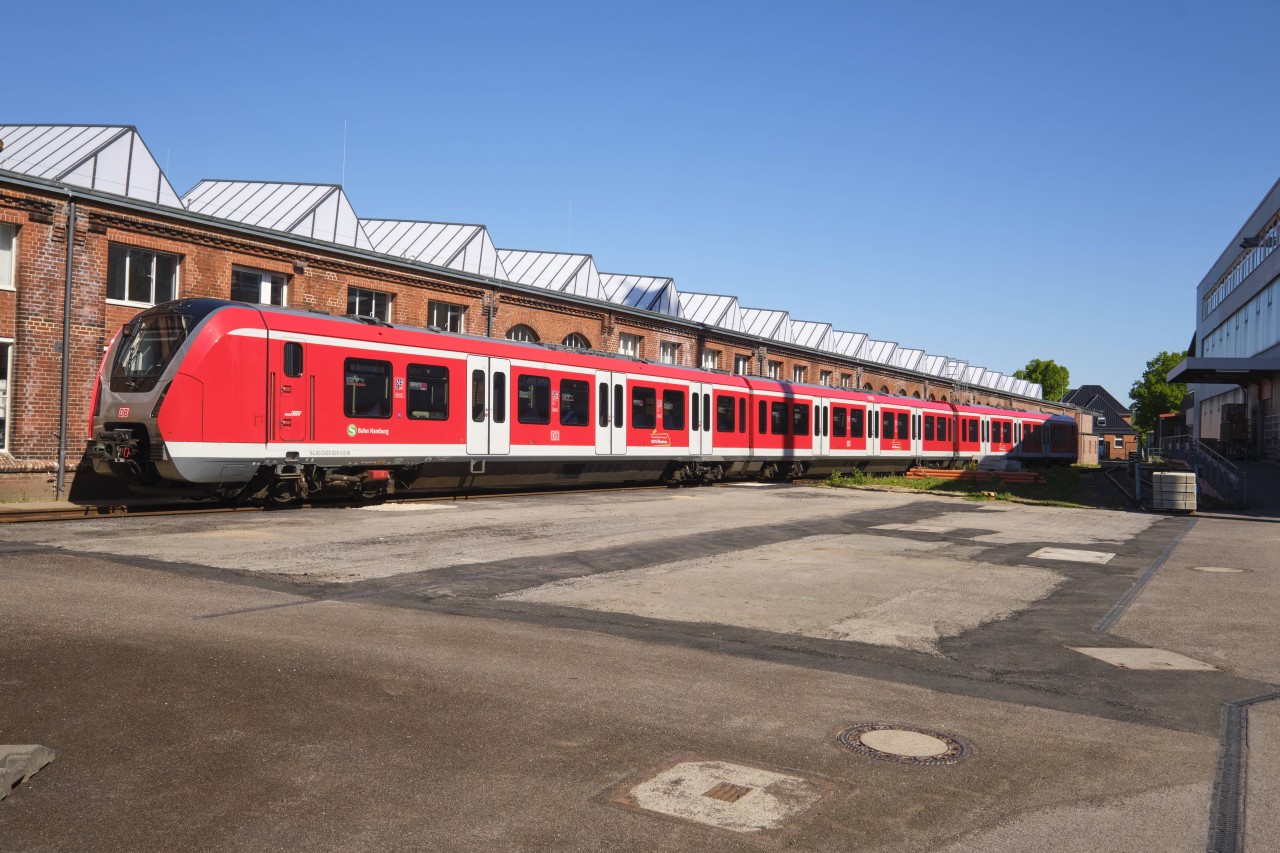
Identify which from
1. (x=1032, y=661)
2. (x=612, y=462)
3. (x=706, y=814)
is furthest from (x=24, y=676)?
(x=612, y=462)

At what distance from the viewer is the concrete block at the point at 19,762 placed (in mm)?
4071

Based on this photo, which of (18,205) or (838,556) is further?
(18,205)

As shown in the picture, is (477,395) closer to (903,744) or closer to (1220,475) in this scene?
(903,744)

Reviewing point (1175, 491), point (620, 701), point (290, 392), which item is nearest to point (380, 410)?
point (290, 392)

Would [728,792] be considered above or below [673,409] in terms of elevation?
below

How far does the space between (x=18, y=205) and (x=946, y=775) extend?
69.2 ft

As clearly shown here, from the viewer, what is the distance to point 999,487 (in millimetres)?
29062

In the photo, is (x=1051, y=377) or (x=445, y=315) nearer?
(x=445, y=315)

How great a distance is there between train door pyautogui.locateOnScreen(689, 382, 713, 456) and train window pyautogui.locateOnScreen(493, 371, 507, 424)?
7.94 m

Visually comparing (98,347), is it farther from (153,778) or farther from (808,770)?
(808,770)

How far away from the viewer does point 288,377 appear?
56.0 feet

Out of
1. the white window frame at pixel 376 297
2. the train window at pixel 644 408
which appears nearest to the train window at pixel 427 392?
the train window at pixel 644 408

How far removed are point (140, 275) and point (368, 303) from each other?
661 cm

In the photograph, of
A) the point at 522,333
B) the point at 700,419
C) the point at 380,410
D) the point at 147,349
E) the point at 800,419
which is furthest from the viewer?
the point at 800,419
